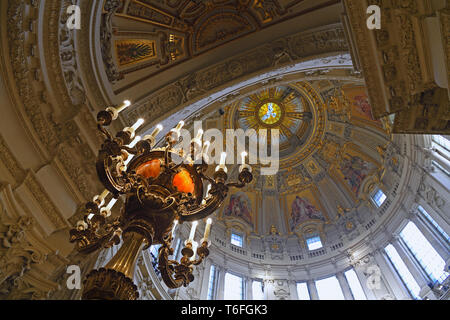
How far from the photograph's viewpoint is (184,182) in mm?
3713

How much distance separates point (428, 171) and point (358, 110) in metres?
5.93

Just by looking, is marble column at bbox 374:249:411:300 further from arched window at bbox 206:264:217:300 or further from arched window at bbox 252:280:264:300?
arched window at bbox 206:264:217:300

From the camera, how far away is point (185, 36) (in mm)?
7559

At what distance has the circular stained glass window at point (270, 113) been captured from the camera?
18.1m

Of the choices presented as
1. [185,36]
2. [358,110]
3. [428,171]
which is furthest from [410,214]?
[185,36]

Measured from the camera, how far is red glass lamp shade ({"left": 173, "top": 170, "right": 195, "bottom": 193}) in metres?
3.66

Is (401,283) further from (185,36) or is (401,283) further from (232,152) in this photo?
(185,36)

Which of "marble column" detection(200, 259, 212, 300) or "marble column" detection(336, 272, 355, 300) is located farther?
"marble column" detection(336, 272, 355, 300)

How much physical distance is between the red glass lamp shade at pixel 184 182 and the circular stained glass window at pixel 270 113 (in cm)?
1496

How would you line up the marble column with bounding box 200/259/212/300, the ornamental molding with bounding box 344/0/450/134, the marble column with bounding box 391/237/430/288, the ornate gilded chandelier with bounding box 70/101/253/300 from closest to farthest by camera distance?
1. the ornate gilded chandelier with bounding box 70/101/253/300
2. the ornamental molding with bounding box 344/0/450/134
3. the marble column with bounding box 391/237/430/288
4. the marble column with bounding box 200/259/212/300

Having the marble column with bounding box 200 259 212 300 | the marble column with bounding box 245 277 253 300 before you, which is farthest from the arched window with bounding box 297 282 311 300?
the marble column with bounding box 200 259 212 300

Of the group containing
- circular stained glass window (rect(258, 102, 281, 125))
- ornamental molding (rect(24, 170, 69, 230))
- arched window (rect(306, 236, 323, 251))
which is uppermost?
circular stained glass window (rect(258, 102, 281, 125))

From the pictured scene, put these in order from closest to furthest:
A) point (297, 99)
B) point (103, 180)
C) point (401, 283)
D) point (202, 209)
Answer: point (103, 180)
point (202, 209)
point (401, 283)
point (297, 99)

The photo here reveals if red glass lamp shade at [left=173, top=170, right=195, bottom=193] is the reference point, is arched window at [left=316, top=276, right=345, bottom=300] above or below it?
above
